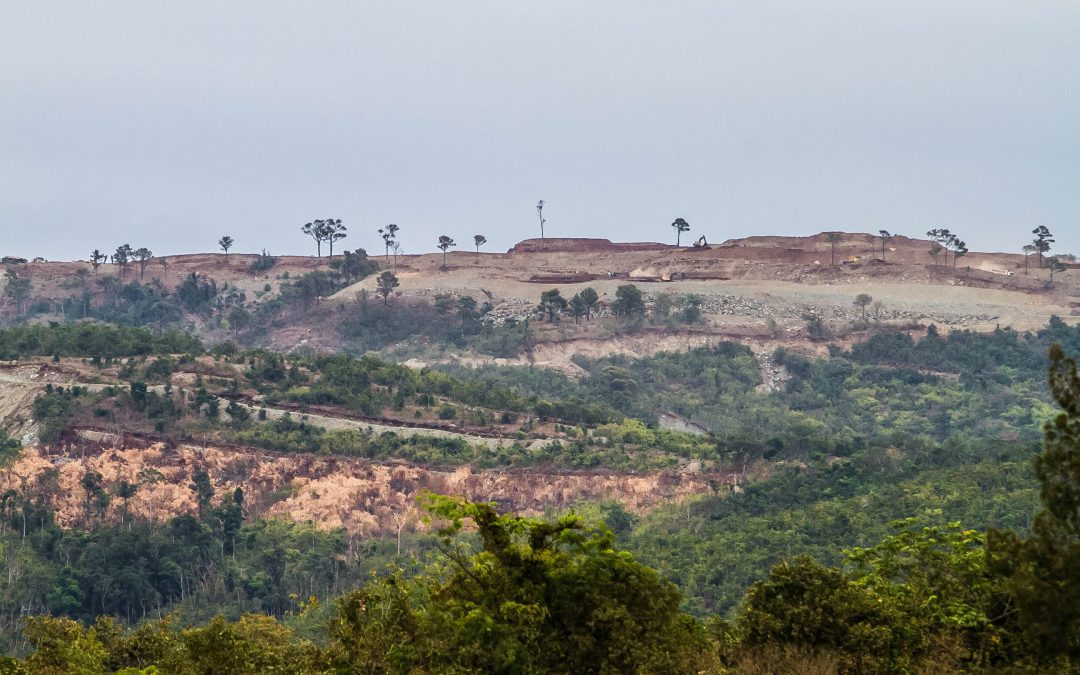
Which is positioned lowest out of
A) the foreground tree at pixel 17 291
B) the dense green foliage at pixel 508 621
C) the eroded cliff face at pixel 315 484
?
the eroded cliff face at pixel 315 484

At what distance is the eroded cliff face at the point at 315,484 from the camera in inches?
2098

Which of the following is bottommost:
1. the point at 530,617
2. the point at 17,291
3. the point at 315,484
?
the point at 315,484

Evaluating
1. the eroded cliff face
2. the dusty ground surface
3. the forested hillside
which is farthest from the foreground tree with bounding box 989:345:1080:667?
the dusty ground surface

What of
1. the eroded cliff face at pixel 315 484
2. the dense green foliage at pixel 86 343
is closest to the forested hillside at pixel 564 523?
the dense green foliage at pixel 86 343

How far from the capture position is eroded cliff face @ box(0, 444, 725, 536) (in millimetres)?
53281

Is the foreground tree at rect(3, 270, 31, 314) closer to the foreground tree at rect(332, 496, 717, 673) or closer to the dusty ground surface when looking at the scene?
the dusty ground surface

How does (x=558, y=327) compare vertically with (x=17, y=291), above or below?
below

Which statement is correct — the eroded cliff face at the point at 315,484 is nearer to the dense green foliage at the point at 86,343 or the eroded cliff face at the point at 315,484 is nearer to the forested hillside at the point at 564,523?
the forested hillside at the point at 564,523

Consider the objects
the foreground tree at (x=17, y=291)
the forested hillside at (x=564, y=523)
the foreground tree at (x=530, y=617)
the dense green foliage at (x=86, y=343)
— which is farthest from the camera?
the foreground tree at (x=17, y=291)

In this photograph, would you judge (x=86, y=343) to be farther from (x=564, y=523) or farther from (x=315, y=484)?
(x=564, y=523)

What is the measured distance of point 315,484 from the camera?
184 feet

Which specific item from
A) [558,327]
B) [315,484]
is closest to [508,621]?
[315,484]

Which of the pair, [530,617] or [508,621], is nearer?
[530,617]

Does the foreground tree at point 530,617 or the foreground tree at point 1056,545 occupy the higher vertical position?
the foreground tree at point 1056,545
